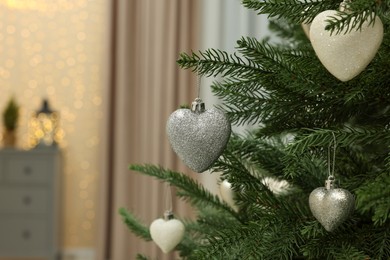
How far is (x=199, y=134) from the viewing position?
618mm

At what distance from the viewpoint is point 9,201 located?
399 cm

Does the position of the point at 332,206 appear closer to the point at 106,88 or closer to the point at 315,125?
the point at 315,125

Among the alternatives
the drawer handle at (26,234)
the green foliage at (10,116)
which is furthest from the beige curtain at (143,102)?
the green foliage at (10,116)

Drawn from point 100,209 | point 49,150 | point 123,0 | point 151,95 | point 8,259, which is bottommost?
point 8,259

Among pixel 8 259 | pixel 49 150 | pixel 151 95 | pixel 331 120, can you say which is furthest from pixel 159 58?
pixel 331 120

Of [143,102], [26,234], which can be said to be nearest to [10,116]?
[26,234]

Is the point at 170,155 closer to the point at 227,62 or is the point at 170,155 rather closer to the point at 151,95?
the point at 151,95

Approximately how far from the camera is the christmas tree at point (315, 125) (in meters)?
0.52

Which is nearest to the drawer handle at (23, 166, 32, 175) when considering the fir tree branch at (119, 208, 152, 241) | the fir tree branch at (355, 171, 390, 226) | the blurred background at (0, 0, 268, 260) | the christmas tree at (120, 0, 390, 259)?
the blurred background at (0, 0, 268, 260)

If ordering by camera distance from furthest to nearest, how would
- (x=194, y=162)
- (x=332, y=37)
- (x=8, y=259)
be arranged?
(x=8, y=259), (x=194, y=162), (x=332, y=37)

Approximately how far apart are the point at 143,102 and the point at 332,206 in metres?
3.51

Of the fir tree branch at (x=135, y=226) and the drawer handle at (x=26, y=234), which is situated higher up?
the fir tree branch at (x=135, y=226)

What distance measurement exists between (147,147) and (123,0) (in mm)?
868

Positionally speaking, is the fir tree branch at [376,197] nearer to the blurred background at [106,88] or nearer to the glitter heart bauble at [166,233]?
the glitter heart bauble at [166,233]
